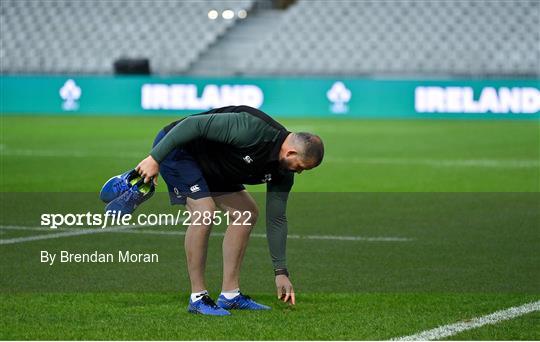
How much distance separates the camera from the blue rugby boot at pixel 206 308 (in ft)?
22.2

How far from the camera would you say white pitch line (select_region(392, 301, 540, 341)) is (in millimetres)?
6160

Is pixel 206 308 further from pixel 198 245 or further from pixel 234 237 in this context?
pixel 234 237

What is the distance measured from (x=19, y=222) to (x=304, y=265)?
3681 millimetres

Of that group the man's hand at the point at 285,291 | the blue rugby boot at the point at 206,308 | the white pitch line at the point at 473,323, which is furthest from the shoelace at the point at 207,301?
the white pitch line at the point at 473,323

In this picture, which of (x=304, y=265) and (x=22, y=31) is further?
(x=22, y=31)

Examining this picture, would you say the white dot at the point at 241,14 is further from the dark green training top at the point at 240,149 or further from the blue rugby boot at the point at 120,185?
the blue rugby boot at the point at 120,185

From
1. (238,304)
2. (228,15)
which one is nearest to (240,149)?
(238,304)

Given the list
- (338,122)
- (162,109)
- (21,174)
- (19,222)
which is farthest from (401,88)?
(19,222)

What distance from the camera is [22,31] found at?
38.5m

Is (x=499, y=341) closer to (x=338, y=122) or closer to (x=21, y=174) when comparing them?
(x=21, y=174)

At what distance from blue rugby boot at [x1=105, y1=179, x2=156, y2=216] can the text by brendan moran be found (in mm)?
2355

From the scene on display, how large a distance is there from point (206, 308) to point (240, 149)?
3.29 feet

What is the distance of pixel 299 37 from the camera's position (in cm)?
3559

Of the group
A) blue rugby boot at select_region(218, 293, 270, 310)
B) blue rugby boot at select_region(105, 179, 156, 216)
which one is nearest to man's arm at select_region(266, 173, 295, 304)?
blue rugby boot at select_region(218, 293, 270, 310)
